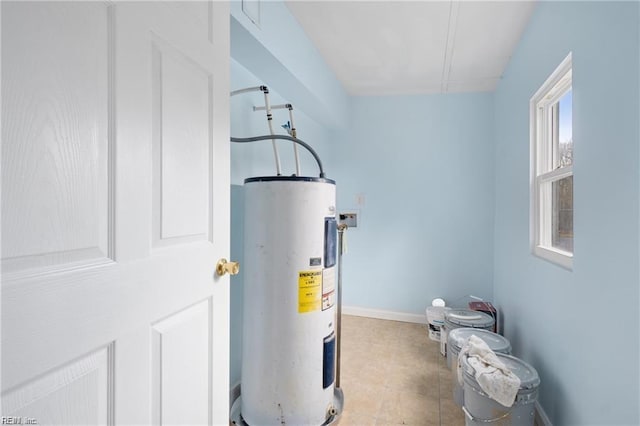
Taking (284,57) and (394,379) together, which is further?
(394,379)

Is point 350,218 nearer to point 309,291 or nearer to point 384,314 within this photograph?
point 384,314

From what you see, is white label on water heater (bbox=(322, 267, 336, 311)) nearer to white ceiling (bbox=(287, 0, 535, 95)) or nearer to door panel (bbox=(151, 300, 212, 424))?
door panel (bbox=(151, 300, 212, 424))

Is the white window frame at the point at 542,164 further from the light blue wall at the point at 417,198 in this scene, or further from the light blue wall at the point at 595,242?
the light blue wall at the point at 417,198

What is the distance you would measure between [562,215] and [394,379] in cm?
151

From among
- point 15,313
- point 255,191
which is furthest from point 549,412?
point 15,313

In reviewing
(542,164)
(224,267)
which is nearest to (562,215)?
(542,164)

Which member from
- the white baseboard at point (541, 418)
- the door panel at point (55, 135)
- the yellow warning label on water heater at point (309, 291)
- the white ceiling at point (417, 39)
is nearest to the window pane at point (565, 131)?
the white ceiling at point (417, 39)

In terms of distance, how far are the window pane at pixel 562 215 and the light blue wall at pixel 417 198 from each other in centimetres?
129

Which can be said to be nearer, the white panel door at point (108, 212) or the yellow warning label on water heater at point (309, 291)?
the white panel door at point (108, 212)

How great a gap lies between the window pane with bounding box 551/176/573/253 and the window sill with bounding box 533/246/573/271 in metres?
0.06

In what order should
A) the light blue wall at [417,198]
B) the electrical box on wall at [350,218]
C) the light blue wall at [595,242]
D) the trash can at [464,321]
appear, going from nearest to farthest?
the light blue wall at [595,242] < the trash can at [464,321] < the light blue wall at [417,198] < the electrical box on wall at [350,218]

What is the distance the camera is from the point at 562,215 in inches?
69.1

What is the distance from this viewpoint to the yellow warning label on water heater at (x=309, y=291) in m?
1.53

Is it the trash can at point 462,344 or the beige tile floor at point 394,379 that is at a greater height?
the trash can at point 462,344
